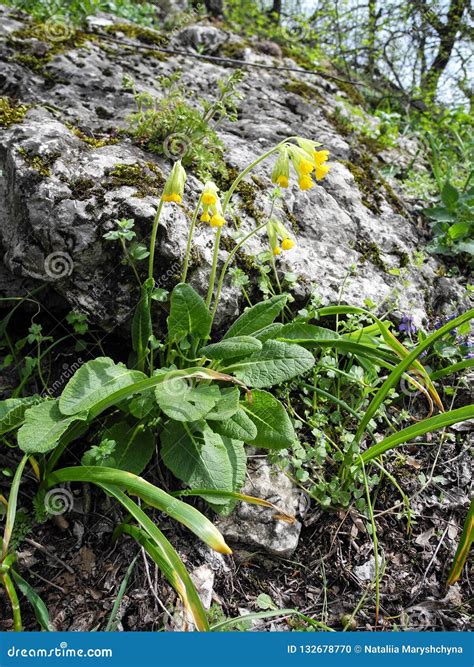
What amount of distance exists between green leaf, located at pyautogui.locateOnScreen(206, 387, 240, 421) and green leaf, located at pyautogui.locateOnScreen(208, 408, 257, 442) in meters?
0.06

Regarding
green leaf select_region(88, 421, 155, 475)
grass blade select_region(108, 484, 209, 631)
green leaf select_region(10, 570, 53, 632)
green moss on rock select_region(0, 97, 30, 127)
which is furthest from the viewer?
green moss on rock select_region(0, 97, 30, 127)

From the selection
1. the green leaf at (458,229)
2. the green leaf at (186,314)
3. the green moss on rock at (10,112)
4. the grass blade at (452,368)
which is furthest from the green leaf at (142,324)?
the green leaf at (458,229)

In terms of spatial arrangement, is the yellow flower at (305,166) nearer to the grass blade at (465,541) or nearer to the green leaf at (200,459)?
the green leaf at (200,459)

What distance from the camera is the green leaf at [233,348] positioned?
2156mm

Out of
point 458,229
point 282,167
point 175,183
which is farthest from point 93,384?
point 458,229

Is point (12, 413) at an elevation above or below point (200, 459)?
below

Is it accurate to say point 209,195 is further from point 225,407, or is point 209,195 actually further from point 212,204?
point 225,407

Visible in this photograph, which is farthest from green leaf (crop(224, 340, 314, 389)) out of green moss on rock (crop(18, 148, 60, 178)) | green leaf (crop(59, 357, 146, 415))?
green moss on rock (crop(18, 148, 60, 178))

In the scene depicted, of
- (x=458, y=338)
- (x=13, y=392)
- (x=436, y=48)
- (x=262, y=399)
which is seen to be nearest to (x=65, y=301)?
(x=13, y=392)

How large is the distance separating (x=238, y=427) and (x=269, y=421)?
0.18m

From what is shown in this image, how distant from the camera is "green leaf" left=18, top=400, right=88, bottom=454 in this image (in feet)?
6.23

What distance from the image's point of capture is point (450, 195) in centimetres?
348

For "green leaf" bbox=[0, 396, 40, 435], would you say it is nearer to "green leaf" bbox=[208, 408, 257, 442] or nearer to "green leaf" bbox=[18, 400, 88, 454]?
"green leaf" bbox=[18, 400, 88, 454]

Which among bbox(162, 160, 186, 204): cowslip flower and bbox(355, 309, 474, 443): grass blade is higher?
bbox(162, 160, 186, 204): cowslip flower
